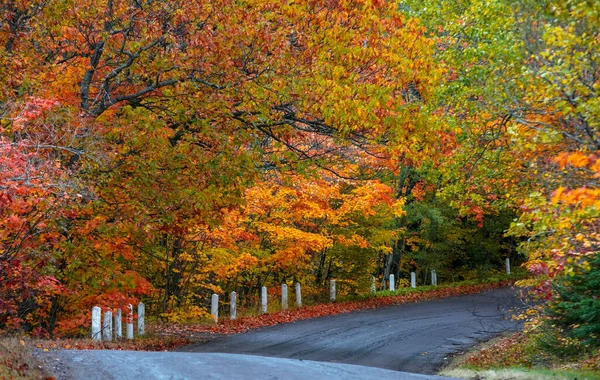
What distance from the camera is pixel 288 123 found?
14633mm

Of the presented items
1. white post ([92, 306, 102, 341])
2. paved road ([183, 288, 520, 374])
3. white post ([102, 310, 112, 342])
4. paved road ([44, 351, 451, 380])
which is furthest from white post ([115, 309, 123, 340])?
paved road ([44, 351, 451, 380])

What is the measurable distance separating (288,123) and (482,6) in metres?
4.67

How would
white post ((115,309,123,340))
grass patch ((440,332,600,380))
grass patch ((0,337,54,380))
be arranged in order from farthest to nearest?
white post ((115,309,123,340)) < grass patch ((440,332,600,380)) < grass patch ((0,337,54,380))

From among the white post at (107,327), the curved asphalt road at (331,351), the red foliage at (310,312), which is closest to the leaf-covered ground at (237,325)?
the red foliage at (310,312)

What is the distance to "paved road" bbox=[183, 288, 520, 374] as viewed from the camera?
607 inches

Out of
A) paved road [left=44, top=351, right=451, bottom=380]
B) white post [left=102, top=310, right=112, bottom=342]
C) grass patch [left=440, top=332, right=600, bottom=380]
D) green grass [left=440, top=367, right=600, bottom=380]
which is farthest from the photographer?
white post [left=102, top=310, right=112, bottom=342]

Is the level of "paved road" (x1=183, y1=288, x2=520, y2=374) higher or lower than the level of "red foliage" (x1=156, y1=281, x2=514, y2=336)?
lower

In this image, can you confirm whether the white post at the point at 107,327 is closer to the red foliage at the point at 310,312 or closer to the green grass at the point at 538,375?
the red foliage at the point at 310,312

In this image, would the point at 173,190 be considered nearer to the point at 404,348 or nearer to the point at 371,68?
the point at 371,68

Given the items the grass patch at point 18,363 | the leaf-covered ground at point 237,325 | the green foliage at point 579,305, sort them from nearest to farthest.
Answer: the grass patch at point 18,363 → the green foliage at point 579,305 → the leaf-covered ground at point 237,325

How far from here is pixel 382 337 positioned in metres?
18.5

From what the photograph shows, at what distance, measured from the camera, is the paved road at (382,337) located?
50.6 ft

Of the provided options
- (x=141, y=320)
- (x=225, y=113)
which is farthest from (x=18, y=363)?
(x=141, y=320)

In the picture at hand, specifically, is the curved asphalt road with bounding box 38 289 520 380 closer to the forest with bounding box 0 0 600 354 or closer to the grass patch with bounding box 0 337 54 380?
the grass patch with bounding box 0 337 54 380
